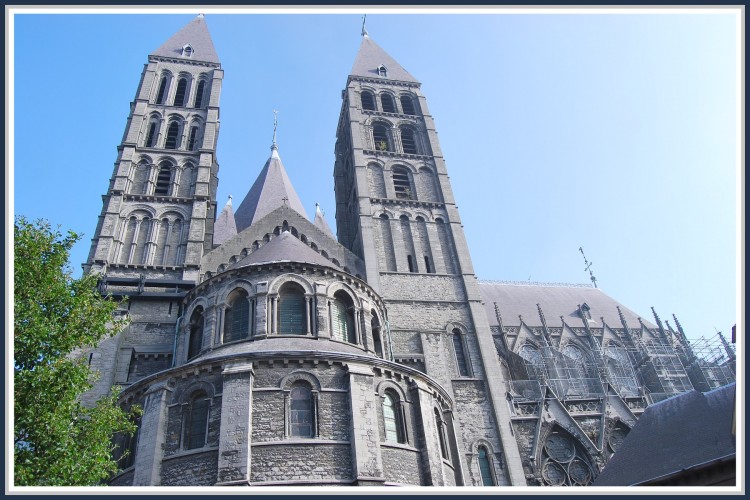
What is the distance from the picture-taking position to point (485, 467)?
840 inches

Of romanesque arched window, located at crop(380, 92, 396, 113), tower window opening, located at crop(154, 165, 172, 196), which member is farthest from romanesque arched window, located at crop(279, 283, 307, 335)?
romanesque arched window, located at crop(380, 92, 396, 113)

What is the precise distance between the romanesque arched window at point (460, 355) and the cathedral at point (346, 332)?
11cm

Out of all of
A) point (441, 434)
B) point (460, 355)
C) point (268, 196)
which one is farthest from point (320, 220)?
point (441, 434)

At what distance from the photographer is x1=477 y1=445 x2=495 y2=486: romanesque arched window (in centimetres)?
2095

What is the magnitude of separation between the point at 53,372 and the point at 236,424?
4.86 m

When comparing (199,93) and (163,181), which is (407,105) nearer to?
(199,93)

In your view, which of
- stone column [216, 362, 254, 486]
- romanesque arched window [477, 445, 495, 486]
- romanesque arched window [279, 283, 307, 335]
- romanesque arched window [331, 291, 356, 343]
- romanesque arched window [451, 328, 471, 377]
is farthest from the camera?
romanesque arched window [451, 328, 471, 377]

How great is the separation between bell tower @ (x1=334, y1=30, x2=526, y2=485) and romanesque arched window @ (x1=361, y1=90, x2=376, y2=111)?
84 mm

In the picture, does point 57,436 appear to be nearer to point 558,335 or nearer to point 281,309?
point 281,309

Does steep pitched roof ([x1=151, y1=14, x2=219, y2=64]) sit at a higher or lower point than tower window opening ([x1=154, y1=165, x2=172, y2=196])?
higher

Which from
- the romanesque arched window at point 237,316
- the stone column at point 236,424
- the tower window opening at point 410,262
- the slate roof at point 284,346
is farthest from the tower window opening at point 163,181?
the stone column at point 236,424

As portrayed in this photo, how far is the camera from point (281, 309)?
765 inches

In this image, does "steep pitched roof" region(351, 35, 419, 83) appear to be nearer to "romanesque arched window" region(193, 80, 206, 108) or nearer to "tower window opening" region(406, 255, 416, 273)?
"romanesque arched window" region(193, 80, 206, 108)

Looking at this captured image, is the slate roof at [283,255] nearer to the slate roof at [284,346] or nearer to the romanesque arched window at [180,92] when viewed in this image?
the slate roof at [284,346]
